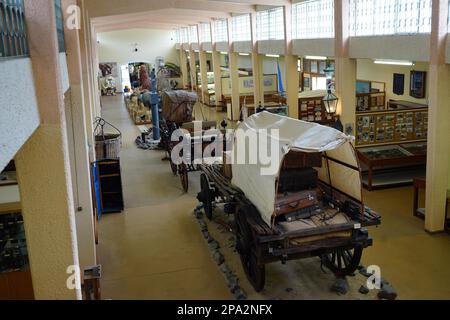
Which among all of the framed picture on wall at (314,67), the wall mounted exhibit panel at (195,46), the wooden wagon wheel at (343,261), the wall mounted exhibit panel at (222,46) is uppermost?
the wall mounted exhibit panel at (195,46)

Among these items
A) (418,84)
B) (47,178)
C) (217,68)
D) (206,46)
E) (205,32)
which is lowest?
(418,84)

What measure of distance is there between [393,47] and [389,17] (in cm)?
72

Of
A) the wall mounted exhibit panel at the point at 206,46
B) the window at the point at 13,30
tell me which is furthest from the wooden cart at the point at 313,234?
the wall mounted exhibit panel at the point at 206,46

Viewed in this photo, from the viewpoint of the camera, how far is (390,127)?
1290 centimetres

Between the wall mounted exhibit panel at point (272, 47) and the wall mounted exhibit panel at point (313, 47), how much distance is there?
2.72 feet

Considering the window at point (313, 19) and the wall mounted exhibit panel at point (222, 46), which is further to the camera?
the wall mounted exhibit panel at point (222, 46)

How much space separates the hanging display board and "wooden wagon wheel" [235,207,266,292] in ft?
20.6

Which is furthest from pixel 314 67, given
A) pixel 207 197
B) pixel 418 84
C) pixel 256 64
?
pixel 207 197

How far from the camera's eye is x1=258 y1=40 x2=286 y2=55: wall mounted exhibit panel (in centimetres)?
1636

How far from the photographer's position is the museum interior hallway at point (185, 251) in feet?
24.1

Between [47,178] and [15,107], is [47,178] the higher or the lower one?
the lower one

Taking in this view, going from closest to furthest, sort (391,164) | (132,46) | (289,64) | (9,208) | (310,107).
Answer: (9,208) → (391,164) → (289,64) → (310,107) → (132,46)

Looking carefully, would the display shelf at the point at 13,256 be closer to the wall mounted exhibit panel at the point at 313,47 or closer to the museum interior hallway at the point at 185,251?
the museum interior hallway at the point at 185,251

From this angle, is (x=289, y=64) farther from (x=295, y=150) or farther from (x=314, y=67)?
(x=314, y=67)
